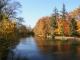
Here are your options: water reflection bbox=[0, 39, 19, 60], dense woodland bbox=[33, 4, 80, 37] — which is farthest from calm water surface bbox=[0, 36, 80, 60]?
dense woodland bbox=[33, 4, 80, 37]

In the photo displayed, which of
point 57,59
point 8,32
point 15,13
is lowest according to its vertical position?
point 57,59

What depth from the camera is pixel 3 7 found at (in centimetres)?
2448

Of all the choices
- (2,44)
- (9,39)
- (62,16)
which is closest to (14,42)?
(9,39)

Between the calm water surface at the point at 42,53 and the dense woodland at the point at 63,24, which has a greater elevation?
the dense woodland at the point at 63,24

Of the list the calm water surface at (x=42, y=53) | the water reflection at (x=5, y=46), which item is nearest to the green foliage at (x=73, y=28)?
the calm water surface at (x=42, y=53)

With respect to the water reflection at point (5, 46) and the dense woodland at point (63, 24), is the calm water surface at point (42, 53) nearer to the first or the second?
the water reflection at point (5, 46)

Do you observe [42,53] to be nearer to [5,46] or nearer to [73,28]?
[5,46]

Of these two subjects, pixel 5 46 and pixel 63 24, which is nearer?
pixel 5 46

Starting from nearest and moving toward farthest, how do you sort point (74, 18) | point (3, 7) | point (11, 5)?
point (3, 7)
point (11, 5)
point (74, 18)

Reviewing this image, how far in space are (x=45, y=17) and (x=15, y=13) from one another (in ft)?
204

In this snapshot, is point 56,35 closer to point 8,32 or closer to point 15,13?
point 15,13

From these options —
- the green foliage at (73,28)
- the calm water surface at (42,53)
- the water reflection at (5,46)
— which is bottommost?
the calm water surface at (42,53)

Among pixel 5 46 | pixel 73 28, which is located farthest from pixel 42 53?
pixel 73 28

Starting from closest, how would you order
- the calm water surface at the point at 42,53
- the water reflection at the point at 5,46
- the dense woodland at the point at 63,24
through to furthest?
the water reflection at the point at 5,46
the calm water surface at the point at 42,53
the dense woodland at the point at 63,24
